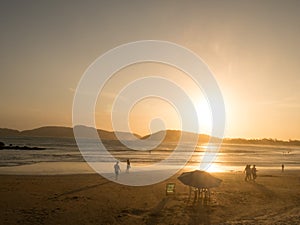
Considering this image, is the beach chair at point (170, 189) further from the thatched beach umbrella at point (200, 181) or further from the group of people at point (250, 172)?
the group of people at point (250, 172)

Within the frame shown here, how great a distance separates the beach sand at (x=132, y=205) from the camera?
1572 centimetres

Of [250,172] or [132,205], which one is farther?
[250,172]

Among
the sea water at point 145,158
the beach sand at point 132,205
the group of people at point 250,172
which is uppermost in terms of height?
the sea water at point 145,158

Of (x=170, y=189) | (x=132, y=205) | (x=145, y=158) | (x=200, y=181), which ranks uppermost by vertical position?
(x=145, y=158)

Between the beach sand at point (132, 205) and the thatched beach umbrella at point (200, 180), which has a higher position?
the thatched beach umbrella at point (200, 180)

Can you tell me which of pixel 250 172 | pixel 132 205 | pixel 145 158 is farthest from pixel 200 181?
pixel 145 158

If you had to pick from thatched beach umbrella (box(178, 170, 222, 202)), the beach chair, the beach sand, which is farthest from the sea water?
thatched beach umbrella (box(178, 170, 222, 202))

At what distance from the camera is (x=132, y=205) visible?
19.0 m

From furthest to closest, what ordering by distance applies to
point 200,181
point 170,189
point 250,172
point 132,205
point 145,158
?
1. point 145,158
2. point 250,172
3. point 170,189
4. point 132,205
5. point 200,181

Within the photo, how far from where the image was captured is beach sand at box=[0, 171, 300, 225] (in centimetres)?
1572

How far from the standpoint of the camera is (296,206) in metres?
20.0

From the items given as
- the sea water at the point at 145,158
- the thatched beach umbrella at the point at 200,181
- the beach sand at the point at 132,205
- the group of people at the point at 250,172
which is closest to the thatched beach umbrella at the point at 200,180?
the thatched beach umbrella at the point at 200,181

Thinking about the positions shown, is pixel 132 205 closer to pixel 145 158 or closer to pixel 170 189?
pixel 170 189

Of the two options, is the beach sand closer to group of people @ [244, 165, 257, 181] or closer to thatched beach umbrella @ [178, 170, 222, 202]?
thatched beach umbrella @ [178, 170, 222, 202]
